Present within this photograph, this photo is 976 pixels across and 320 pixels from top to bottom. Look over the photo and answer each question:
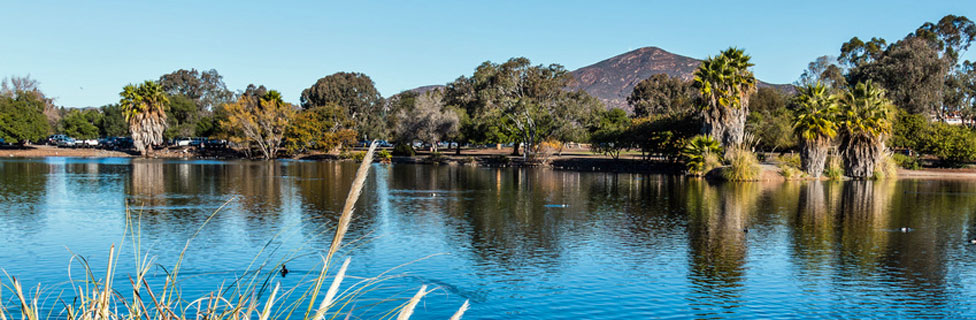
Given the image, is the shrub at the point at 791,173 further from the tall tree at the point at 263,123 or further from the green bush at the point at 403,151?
the tall tree at the point at 263,123

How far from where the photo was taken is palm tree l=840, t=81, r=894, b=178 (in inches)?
2066

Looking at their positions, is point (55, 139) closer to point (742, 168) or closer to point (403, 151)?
point (403, 151)

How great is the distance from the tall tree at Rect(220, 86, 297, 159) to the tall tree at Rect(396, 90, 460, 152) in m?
14.9

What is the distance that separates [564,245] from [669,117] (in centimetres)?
4697

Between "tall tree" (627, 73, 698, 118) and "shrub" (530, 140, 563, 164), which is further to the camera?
"tall tree" (627, 73, 698, 118)

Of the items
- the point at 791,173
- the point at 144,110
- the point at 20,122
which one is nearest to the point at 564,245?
the point at 791,173

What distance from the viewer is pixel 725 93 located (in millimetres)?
54750

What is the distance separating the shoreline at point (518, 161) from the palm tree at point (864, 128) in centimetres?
522

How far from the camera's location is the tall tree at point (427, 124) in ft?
300

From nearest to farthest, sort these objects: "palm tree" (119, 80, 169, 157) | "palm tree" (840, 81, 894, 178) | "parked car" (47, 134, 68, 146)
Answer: "palm tree" (840, 81, 894, 178) < "palm tree" (119, 80, 169, 157) < "parked car" (47, 134, 68, 146)

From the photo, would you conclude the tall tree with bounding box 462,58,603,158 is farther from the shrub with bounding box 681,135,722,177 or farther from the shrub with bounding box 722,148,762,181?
the shrub with bounding box 722,148,762,181

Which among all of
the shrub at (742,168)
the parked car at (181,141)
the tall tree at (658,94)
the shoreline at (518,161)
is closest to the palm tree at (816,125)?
the shoreline at (518,161)

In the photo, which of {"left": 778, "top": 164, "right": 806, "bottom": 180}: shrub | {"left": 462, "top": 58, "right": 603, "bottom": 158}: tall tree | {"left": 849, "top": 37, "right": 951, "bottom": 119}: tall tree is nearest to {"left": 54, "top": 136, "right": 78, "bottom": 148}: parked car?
{"left": 462, "top": 58, "right": 603, "bottom": 158}: tall tree

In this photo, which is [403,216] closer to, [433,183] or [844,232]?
[844,232]
